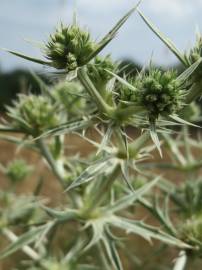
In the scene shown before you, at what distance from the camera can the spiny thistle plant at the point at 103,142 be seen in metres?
0.97

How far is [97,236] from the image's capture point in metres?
1.27

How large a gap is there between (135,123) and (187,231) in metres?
0.42

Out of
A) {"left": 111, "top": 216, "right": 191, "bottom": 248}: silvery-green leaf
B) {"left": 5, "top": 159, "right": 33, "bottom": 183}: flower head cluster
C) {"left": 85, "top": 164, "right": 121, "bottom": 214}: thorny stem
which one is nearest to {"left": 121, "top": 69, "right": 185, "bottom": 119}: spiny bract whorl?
{"left": 85, "top": 164, "right": 121, "bottom": 214}: thorny stem

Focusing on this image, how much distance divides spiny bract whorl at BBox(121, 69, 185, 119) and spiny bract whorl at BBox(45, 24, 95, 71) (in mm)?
105

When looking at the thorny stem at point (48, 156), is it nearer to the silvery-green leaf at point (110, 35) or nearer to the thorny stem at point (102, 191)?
the thorny stem at point (102, 191)

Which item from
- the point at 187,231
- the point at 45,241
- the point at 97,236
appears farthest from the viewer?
the point at 45,241

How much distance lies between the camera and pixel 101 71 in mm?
1084

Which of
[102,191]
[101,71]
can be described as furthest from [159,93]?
[102,191]

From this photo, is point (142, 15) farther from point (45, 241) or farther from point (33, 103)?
point (45, 241)

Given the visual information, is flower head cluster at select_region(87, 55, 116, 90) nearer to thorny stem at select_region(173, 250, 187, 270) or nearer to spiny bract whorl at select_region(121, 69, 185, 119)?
spiny bract whorl at select_region(121, 69, 185, 119)

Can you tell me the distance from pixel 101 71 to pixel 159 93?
0.16 metres

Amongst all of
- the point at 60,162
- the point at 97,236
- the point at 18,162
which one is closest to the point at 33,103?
the point at 60,162

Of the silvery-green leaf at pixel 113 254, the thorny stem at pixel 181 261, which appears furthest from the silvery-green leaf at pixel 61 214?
the thorny stem at pixel 181 261

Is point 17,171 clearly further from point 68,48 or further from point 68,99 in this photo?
point 68,48
